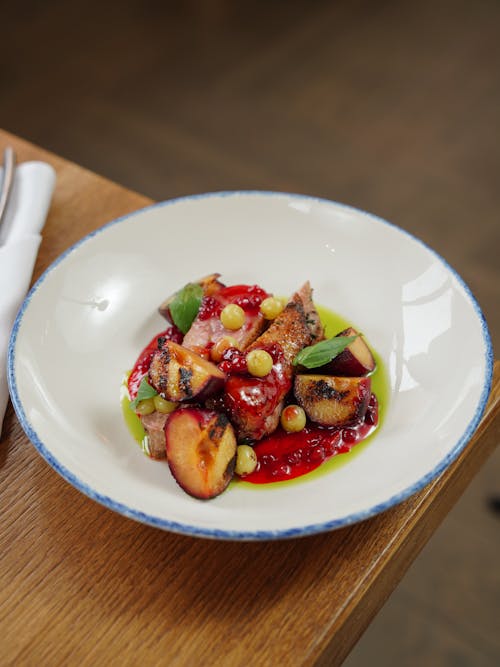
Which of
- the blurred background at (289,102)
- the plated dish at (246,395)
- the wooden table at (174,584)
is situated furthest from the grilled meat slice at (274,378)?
the blurred background at (289,102)

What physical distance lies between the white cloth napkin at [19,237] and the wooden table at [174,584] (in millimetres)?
316

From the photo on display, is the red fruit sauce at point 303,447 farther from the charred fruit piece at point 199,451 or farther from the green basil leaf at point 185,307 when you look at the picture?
the green basil leaf at point 185,307

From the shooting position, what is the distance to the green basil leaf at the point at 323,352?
156cm

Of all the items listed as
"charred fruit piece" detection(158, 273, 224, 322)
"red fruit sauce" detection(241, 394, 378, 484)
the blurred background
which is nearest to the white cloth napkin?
"charred fruit piece" detection(158, 273, 224, 322)

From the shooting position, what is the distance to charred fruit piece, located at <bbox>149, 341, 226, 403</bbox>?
4.88 feet

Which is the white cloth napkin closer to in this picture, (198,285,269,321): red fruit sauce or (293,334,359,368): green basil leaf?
(198,285,269,321): red fruit sauce

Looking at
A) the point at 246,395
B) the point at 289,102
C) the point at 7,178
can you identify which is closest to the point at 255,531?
the point at 246,395

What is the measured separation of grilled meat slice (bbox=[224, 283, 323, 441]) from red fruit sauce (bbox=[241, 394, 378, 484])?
0.04m

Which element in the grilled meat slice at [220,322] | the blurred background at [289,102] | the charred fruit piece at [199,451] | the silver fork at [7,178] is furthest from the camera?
the blurred background at [289,102]

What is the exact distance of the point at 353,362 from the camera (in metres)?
1.62

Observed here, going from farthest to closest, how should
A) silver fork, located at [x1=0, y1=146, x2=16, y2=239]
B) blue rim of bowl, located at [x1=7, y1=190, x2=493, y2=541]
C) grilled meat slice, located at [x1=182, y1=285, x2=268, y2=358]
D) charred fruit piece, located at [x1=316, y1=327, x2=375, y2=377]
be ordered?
silver fork, located at [x1=0, y1=146, x2=16, y2=239], grilled meat slice, located at [x1=182, y1=285, x2=268, y2=358], charred fruit piece, located at [x1=316, y1=327, x2=375, y2=377], blue rim of bowl, located at [x1=7, y1=190, x2=493, y2=541]

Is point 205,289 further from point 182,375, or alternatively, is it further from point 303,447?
point 303,447

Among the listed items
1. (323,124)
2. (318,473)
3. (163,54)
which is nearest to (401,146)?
(323,124)

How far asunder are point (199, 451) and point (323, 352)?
1.19 feet
